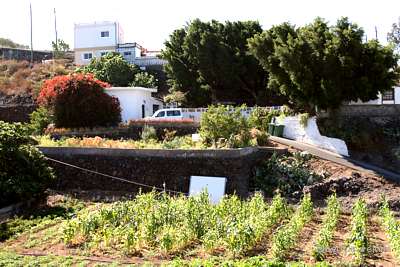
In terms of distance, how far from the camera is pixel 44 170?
14.7 metres

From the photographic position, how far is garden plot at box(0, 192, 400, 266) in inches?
346

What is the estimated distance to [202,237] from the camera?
32.0ft

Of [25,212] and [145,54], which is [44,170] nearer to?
[25,212]

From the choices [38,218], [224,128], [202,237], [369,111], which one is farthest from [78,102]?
[202,237]

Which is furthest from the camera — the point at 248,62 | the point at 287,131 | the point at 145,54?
the point at 145,54

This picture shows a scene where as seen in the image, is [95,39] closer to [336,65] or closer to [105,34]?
[105,34]

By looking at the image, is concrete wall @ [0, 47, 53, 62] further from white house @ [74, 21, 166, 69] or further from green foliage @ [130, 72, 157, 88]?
green foliage @ [130, 72, 157, 88]

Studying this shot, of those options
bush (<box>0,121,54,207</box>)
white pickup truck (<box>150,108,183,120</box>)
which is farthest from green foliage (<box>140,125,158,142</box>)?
bush (<box>0,121,54,207</box>)

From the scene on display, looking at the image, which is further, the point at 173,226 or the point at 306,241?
the point at 173,226

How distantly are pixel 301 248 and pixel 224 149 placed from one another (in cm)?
681

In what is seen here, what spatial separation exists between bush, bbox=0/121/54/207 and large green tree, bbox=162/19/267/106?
14.2 m

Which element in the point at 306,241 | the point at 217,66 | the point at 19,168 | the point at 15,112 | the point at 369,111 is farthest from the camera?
the point at 15,112

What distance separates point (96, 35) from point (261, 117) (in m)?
25.0

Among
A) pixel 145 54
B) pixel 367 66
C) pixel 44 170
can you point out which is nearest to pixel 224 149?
pixel 44 170
